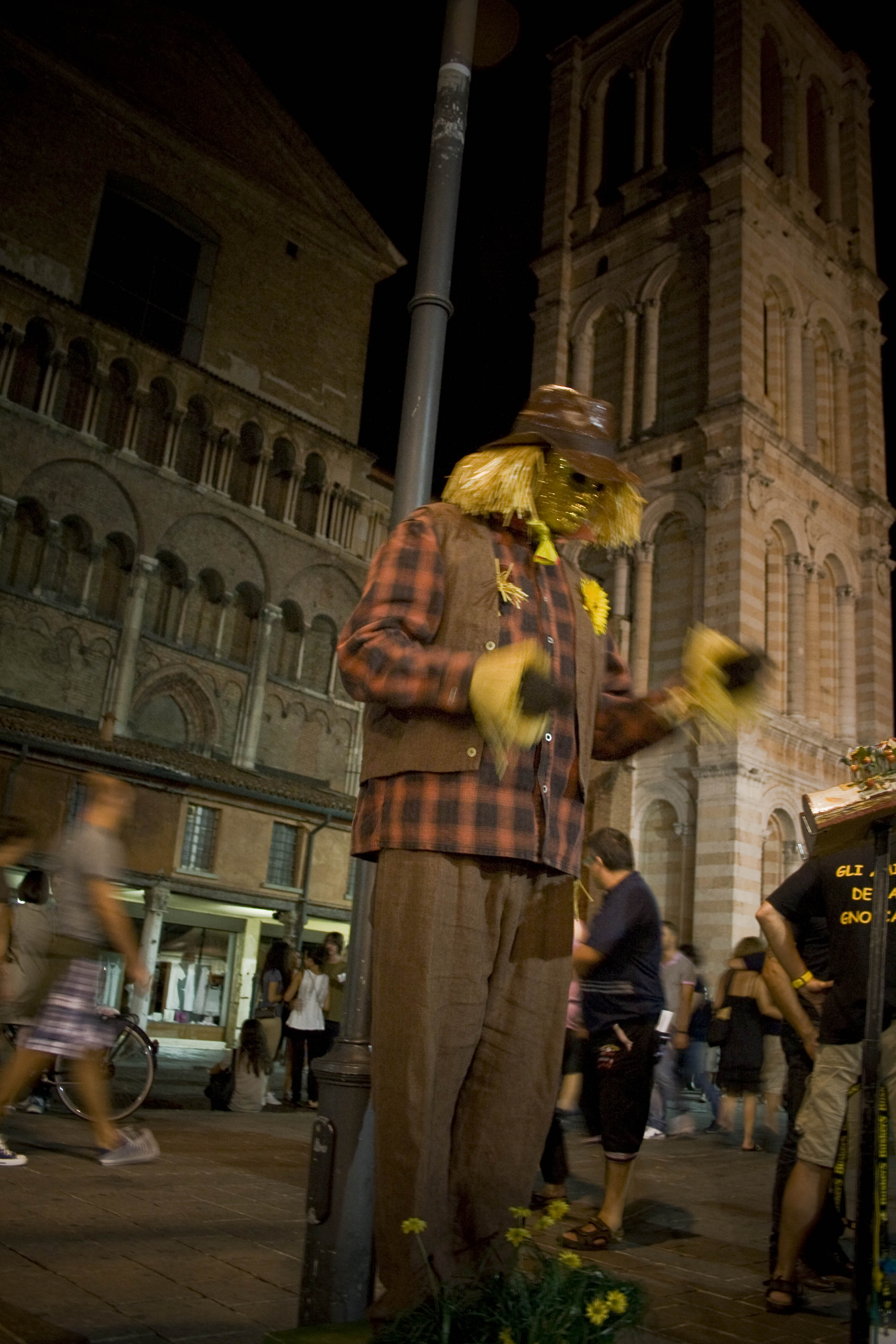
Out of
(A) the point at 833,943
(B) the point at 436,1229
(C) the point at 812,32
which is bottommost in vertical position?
(B) the point at 436,1229

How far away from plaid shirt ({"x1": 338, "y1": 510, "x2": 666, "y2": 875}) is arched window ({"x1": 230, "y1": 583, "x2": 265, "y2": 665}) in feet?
79.6

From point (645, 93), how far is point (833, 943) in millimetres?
30488

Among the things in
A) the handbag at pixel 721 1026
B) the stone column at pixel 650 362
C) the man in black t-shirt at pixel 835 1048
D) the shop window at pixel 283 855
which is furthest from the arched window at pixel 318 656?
the man in black t-shirt at pixel 835 1048

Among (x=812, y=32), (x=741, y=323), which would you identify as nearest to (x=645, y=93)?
(x=812, y=32)

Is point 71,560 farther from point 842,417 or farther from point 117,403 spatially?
point 842,417

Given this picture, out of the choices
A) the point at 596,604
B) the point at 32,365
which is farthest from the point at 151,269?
the point at 596,604

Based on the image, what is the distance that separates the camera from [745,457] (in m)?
22.6

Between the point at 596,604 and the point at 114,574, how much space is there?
22984 millimetres

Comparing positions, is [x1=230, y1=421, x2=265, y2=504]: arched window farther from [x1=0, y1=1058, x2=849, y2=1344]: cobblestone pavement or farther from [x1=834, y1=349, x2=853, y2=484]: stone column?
[x1=0, y1=1058, x2=849, y2=1344]: cobblestone pavement

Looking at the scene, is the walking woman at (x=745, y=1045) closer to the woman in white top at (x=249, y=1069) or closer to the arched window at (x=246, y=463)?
the woman in white top at (x=249, y=1069)

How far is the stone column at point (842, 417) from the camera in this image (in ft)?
86.7

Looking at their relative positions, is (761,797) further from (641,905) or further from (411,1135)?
(411,1135)

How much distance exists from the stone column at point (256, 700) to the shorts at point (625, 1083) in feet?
68.7

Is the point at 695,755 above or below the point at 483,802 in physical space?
Answer: above
